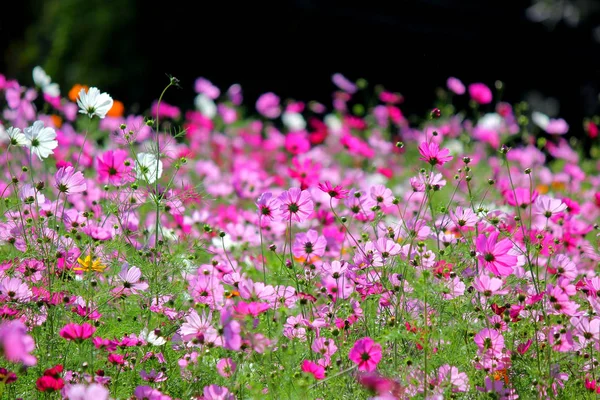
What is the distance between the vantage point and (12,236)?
188 centimetres

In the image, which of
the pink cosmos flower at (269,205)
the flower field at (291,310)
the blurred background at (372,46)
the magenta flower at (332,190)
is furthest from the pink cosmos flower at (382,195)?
the blurred background at (372,46)

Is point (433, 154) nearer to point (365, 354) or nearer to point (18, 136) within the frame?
point (365, 354)

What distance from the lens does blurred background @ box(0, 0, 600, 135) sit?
6043 millimetres

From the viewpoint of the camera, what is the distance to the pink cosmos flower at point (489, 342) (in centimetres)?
164

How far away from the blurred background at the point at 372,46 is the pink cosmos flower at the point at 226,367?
4.57 meters

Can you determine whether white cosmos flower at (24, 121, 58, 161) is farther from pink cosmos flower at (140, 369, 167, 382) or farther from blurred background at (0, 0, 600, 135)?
blurred background at (0, 0, 600, 135)

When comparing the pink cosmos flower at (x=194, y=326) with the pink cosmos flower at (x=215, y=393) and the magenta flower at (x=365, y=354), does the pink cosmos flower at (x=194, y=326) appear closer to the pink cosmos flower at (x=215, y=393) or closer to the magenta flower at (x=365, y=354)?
the pink cosmos flower at (x=215, y=393)

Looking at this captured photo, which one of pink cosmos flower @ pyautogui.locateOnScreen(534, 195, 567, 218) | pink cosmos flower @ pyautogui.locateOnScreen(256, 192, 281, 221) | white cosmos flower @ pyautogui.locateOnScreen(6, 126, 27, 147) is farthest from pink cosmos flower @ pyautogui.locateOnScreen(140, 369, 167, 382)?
pink cosmos flower @ pyautogui.locateOnScreen(534, 195, 567, 218)

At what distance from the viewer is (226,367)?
5.16 ft

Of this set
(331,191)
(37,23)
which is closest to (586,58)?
(37,23)

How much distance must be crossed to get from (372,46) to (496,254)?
16.2 ft

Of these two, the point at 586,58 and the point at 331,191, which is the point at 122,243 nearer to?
the point at 331,191

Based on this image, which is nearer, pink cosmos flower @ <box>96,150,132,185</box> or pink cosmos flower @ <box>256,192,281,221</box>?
pink cosmos flower @ <box>256,192,281,221</box>

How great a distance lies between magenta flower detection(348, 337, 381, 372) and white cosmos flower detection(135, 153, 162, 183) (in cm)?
63
